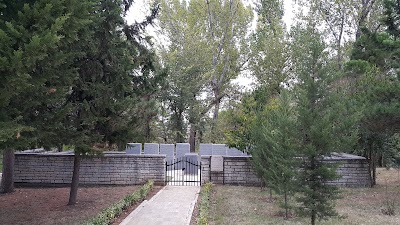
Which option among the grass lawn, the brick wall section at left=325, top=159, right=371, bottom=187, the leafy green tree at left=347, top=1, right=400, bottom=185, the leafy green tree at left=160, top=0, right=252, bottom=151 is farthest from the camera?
the leafy green tree at left=160, top=0, right=252, bottom=151

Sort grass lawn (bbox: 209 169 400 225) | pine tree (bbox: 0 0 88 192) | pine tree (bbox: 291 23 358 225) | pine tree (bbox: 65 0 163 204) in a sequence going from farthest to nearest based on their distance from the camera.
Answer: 1. pine tree (bbox: 65 0 163 204)
2. grass lawn (bbox: 209 169 400 225)
3. pine tree (bbox: 291 23 358 225)
4. pine tree (bbox: 0 0 88 192)

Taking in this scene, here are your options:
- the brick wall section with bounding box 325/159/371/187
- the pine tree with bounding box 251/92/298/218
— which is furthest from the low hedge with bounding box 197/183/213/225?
the brick wall section with bounding box 325/159/371/187

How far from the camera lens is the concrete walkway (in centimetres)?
847

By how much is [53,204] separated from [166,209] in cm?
341

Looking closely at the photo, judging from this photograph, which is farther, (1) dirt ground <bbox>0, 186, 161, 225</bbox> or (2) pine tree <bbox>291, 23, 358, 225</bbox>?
(1) dirt ground <bbox>0, 186, 161, 225</bbox>

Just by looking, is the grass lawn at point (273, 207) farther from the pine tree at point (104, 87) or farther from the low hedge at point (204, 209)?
the pine tree at point (104, 87)

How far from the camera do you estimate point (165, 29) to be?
2745 centimetres

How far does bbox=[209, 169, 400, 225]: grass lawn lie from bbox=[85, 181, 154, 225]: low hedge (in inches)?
87.1

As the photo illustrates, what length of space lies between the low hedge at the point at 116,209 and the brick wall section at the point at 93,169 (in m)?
1.41

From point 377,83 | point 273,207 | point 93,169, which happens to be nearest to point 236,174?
point 273,207

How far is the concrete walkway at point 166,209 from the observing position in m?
8.47

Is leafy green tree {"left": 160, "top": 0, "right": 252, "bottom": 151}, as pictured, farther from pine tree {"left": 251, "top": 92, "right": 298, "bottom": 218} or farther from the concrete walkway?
pine tree {"left": 251, "top": 92, "right": 298, "bottom": 218}

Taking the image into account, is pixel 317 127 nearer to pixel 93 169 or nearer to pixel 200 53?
pixel 93 169

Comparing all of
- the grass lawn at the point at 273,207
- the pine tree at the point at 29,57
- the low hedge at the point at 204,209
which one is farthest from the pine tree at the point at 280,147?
the pine tree at the point at 29,57
